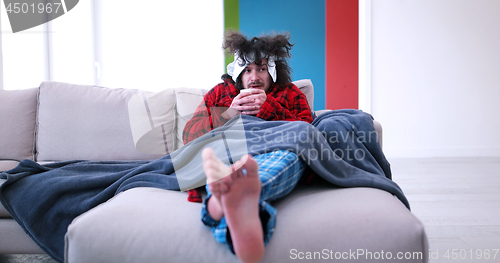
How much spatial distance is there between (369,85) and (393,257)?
2998 mm

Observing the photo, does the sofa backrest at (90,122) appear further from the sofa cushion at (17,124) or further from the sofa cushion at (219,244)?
the sofa cushion at (219,244)

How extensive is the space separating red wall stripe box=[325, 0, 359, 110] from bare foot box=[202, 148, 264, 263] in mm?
3090

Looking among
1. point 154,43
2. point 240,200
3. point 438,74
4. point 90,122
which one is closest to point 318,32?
point 438,74

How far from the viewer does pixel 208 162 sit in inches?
23.7

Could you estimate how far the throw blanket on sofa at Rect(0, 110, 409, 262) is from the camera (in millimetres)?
860

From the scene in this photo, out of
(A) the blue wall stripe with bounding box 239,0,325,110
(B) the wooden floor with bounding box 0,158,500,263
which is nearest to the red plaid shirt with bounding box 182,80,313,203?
(B) the wooden floor with bounding box 0,158,500,263

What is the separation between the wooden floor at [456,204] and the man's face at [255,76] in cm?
100

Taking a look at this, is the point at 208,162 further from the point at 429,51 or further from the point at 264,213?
the point at 429,51

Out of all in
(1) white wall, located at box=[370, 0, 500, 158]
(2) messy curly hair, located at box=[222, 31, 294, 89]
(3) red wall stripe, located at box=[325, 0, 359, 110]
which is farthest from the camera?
(3) red wall stripe, located at box=[325, 0, 359, 110]

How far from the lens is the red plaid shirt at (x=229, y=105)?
51.2 inches

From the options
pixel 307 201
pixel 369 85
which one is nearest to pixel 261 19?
pixel 369 85

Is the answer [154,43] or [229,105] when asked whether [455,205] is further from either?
[154,43]

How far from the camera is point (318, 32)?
3494mm

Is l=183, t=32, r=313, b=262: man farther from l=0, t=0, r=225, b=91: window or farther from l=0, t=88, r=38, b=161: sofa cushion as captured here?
l=0, t=0, r=225, b=91: window
